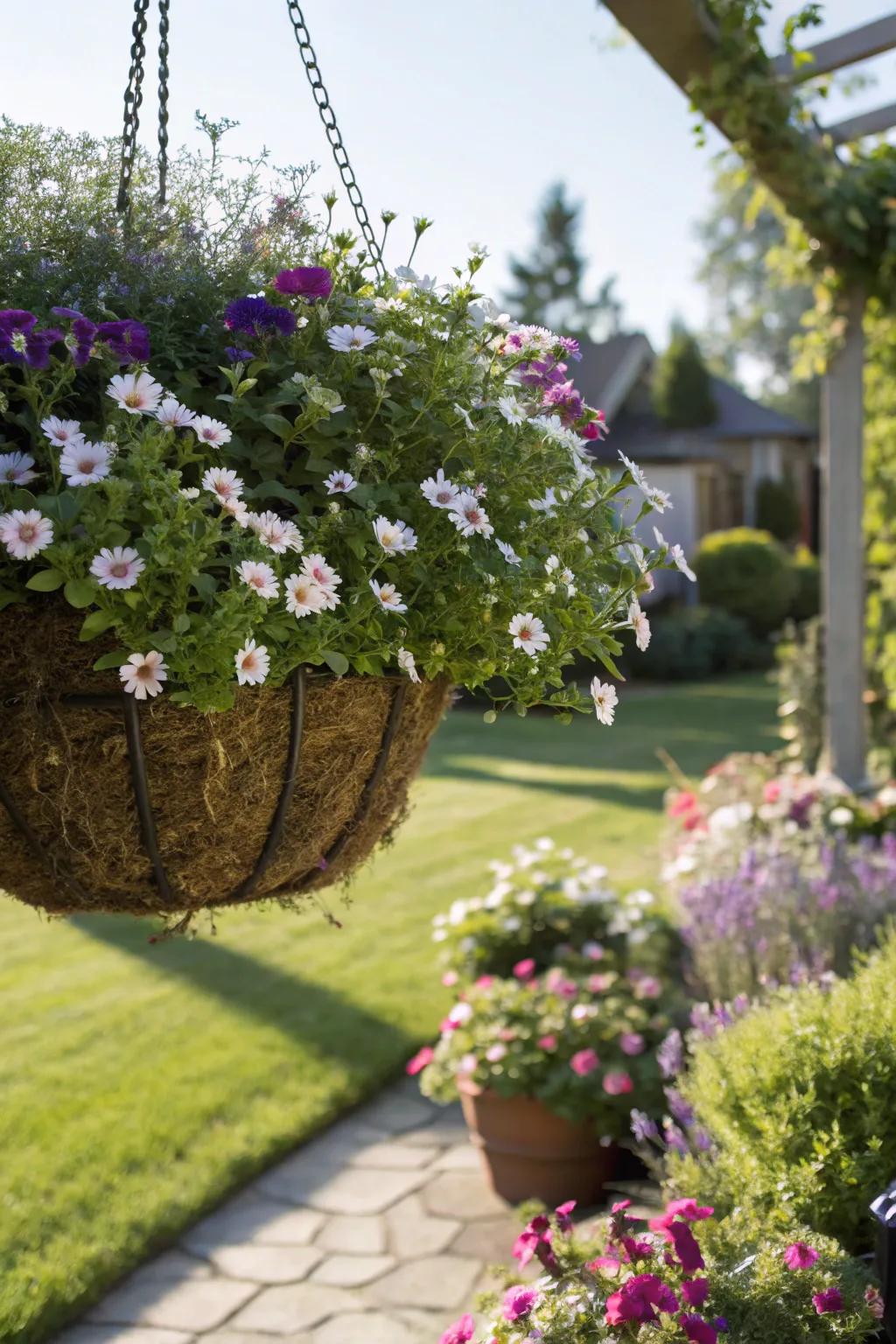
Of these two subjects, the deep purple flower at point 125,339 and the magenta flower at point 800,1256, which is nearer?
the deep purple flower at point 125,339

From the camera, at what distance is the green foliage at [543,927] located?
3.68 meters

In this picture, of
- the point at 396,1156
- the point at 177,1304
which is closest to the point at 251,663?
the point at 177,1304

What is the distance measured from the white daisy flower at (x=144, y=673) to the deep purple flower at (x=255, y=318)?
36 cm

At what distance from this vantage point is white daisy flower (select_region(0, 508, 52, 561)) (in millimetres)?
1102

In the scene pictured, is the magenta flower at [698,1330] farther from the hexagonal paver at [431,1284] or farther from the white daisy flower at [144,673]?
the hexagonal paver at [431,1284]

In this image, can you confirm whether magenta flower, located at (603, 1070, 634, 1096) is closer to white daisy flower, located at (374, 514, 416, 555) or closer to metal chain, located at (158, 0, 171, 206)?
white daisy flower, located at (374, 514, 416, 555)

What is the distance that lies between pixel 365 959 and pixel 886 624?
8.75 ft

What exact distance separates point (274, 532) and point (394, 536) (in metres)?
0.14

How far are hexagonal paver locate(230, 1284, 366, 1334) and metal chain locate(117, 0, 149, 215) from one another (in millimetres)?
2207

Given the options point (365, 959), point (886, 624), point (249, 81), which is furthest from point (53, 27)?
point (886, 624)

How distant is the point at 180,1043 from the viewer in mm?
3945

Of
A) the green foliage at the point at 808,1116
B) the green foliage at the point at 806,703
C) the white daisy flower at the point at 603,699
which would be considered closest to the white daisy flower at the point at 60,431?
the white daisy flower at the point at 603,699

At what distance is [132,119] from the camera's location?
1.47 meters

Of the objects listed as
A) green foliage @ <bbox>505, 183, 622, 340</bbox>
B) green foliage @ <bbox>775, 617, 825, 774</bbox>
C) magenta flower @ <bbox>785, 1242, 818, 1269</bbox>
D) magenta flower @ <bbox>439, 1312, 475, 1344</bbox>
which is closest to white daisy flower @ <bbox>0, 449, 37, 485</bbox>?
magenta flower @ <bbox>439, 1312, 475, 1344</bbox>
